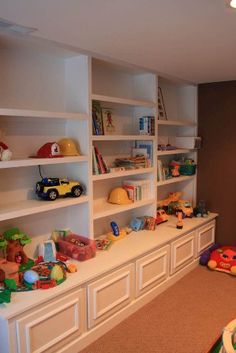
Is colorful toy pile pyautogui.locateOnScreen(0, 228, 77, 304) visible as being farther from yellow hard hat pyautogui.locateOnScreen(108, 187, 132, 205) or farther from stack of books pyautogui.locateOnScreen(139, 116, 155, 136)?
stack of books pyautogui.locateOnScreen(139, 116, 155, 136)

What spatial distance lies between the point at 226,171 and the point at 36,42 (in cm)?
265

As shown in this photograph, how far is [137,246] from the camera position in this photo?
114 inches

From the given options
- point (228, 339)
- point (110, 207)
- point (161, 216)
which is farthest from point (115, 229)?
point (228, 339)

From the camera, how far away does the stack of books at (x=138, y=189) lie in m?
3.30

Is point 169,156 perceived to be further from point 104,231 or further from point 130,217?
point 104,231

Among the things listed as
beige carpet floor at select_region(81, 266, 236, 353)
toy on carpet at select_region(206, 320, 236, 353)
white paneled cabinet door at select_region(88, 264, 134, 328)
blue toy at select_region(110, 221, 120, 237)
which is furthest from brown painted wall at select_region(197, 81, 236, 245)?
toy on carpet at select_region(206, 320, 236, 353)

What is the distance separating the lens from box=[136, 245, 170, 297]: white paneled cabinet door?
282 centimetres

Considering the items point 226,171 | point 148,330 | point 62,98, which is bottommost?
point 148,330

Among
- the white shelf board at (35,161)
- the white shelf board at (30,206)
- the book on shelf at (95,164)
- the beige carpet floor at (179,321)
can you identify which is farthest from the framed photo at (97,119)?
the beige carpet floor at (179,321)

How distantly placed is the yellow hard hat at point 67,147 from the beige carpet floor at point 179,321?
142 cm

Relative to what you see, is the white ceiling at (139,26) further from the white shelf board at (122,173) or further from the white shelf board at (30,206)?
the white shelf board at (30,206)

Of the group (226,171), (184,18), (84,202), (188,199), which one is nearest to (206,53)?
(184,18)

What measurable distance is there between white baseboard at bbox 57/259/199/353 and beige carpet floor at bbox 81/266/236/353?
3cm

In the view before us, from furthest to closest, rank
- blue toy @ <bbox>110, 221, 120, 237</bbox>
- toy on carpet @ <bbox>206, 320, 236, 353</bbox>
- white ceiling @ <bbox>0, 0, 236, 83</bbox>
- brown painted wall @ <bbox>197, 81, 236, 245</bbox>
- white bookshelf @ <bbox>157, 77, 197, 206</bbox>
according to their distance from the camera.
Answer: white bookshelf @ <bbox>157, 77, 197, 206</bbox>, brown painted wall @ <bbox>197, 81, 236, 245</bbox>, blue toy @ <bbox>110, 221, 120, 237</bbox>, white ceiling @ <bbox>0, 0, 236, 83</bbox>, toy on carpet @ <bbox>206, 320, 236, 353</bbox>
